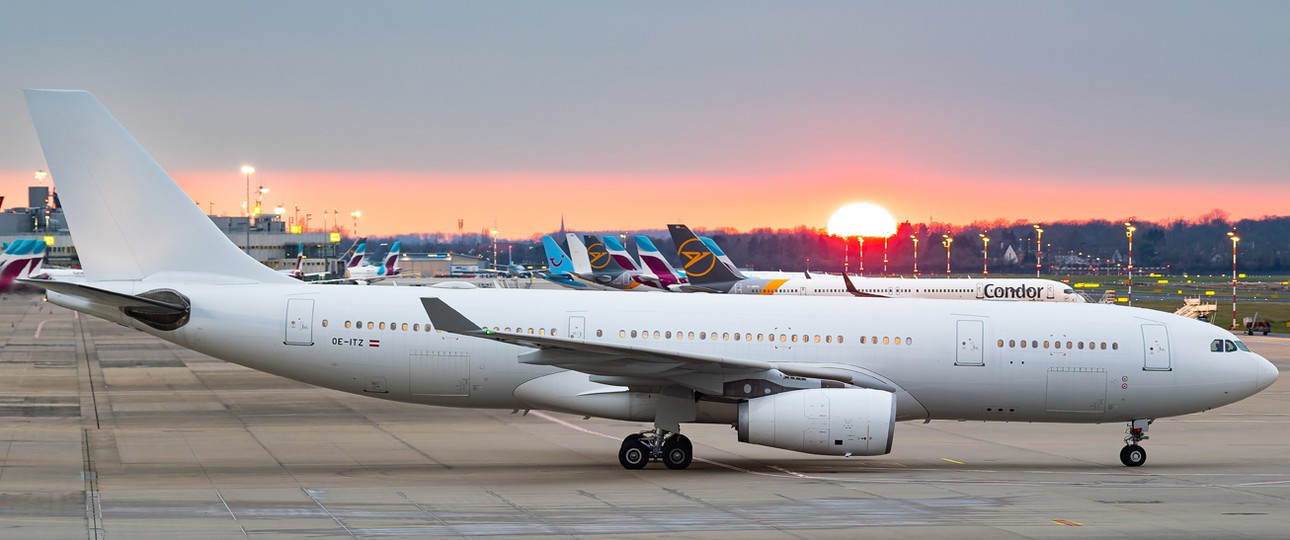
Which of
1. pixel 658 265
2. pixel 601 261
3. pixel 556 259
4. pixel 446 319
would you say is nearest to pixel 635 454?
pixel 446 319

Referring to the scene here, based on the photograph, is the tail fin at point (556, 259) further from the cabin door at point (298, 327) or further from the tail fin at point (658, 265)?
the cabin door at point (298, 327)

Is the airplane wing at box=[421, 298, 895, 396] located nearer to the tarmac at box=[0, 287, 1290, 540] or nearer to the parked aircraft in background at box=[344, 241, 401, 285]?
the tarmac at box=[0, 287, 1290, 540]

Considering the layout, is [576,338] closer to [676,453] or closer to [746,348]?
[676,453]

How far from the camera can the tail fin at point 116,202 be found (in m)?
22.8

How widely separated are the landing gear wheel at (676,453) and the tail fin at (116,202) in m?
8.18

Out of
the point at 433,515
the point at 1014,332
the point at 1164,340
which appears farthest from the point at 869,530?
the point at 1164,340

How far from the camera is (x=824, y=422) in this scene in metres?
20.8

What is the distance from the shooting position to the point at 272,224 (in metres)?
158

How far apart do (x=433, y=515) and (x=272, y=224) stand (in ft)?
482

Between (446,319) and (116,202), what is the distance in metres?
7.40

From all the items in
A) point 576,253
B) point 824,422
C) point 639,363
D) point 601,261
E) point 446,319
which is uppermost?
point 576,253

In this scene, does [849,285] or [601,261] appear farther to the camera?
[601,261]

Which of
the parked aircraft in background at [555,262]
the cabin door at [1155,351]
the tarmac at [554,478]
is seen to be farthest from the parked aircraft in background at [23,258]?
the cabin door at [1155,351]

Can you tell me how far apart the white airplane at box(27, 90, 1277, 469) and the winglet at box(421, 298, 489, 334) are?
242 centimetres
